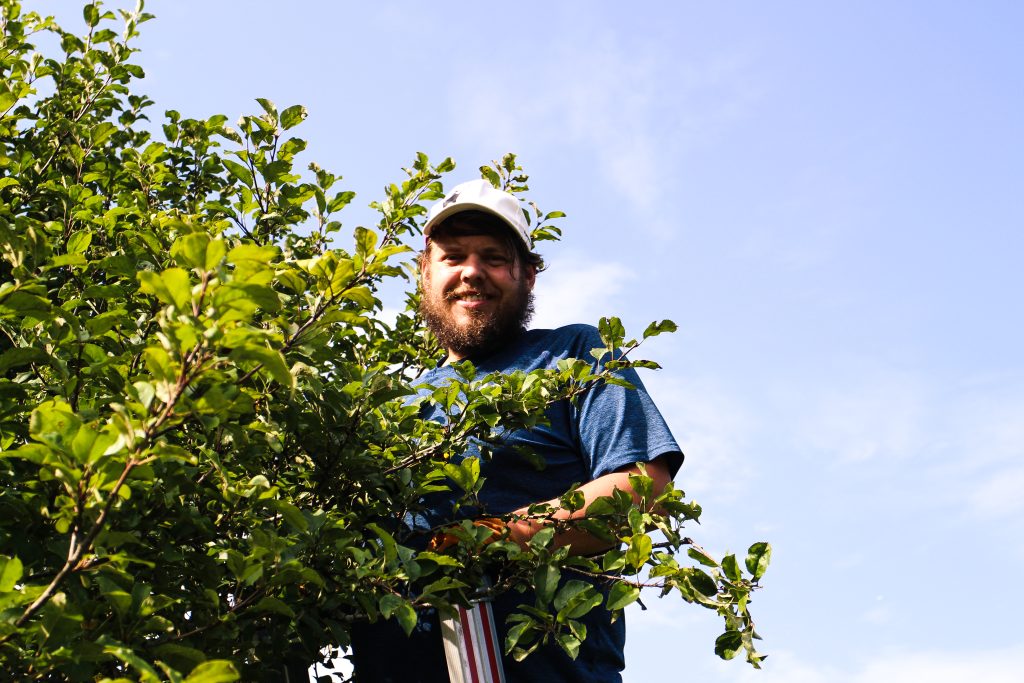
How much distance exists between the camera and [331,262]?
6.15 ft

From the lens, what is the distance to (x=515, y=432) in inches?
118

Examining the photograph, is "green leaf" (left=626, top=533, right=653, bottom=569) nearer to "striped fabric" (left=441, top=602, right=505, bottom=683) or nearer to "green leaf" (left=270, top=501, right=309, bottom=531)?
"striped fabric" (left=441, top=602, right=505, bottom=683)

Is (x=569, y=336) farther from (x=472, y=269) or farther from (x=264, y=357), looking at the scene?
(x=264, y=357)

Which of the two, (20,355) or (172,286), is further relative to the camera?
(20,355)

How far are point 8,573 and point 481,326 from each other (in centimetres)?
206

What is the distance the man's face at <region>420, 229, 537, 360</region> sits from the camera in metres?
3.50

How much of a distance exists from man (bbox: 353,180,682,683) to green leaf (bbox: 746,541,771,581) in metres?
0.52

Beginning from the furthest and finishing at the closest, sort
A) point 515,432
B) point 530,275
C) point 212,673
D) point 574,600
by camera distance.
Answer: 1. point 530,275
2. point 515,432
3. point 574,600
4. point 212,673

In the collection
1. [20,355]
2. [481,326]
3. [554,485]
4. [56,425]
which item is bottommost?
[56,425]

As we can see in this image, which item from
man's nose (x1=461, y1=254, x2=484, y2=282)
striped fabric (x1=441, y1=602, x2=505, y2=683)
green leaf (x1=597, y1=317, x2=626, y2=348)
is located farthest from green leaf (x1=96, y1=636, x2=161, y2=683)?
man's nose (x1=461, y1=254, x2=484, y2=282)

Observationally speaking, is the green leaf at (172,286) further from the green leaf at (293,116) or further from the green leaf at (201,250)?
the green leaf at (293,116)

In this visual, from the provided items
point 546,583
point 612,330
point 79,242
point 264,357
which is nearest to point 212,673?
point 264,357

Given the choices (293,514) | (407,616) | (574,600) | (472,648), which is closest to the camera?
(293,514)

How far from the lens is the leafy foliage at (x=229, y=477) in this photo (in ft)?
5.35
